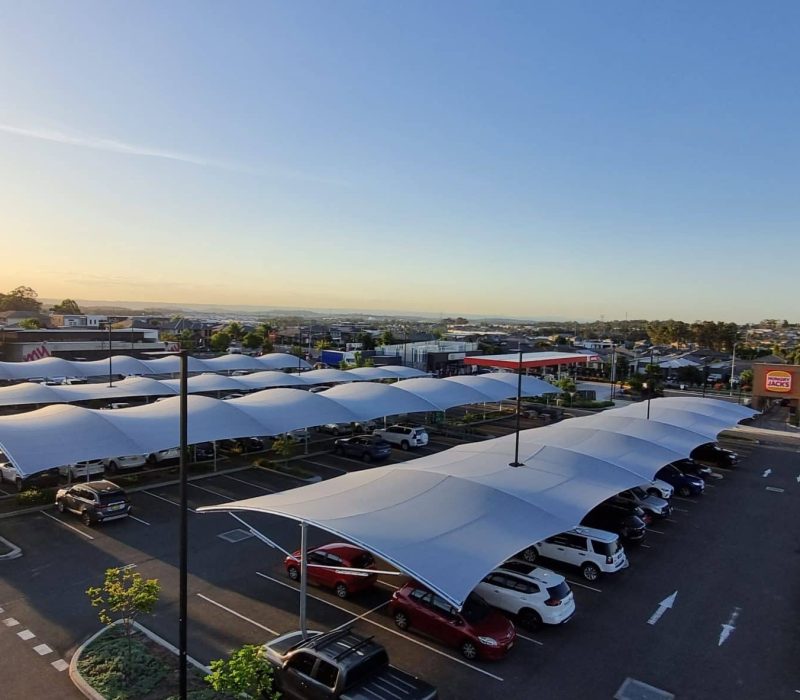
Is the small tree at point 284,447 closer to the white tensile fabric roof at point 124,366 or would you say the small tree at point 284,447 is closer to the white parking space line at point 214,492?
the white parking space line at point 214,492

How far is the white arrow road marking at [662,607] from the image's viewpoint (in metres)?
13.7

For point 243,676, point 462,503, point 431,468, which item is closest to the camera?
point 243,676

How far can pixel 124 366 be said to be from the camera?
160 ft

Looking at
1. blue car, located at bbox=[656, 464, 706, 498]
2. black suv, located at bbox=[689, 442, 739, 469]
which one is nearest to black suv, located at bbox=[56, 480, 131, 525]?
blue car, located at bbox=[656, 464, 706, 498]

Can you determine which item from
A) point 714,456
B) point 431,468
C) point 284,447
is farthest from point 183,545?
point 714,456

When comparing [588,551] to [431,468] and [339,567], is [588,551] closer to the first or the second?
[431,468]

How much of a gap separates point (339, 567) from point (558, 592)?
5411mm

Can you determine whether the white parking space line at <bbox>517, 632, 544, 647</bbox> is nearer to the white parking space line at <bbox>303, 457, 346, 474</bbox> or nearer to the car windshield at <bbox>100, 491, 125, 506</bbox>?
the car windshield at <bbox>100, 491, 125, 506</bbox>

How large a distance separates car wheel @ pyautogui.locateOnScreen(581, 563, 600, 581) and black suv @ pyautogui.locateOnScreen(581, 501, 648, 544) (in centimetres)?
247

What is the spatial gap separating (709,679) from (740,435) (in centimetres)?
3369

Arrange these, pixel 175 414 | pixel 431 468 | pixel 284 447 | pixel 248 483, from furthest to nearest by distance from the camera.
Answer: pixel 284 447, pixel 175 414, pixel 248 483, pixel 431 468

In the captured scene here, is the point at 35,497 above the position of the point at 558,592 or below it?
below

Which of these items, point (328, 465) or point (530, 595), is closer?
point (530, 595)

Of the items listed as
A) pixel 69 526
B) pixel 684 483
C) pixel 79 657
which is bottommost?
pixel 69 526
